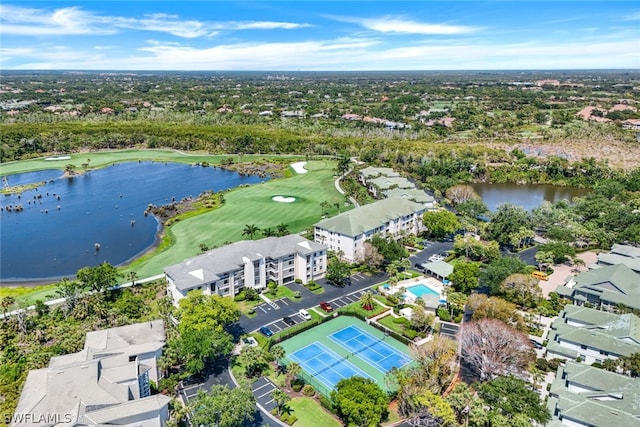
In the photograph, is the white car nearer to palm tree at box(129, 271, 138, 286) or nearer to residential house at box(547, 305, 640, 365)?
palm tree at box(129, 271, 138, 286)

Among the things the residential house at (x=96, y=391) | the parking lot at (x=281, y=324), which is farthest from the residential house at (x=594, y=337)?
the residential house at (x=96, y=391)

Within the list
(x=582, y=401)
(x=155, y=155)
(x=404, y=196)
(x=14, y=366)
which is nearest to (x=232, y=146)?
(x=155, y=155)

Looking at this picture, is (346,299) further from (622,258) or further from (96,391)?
(622,258)

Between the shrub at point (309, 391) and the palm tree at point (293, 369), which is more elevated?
the palm tree at point (293, 369)

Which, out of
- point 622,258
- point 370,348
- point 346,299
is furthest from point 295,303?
point 622,258

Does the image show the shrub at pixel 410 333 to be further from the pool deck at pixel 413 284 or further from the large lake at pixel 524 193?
the large lake at pixel 524 193

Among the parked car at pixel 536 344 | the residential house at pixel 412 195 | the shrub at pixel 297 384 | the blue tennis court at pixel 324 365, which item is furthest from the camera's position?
the residential house at pixel 412 195

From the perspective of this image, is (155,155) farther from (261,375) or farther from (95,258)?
(261,375)
